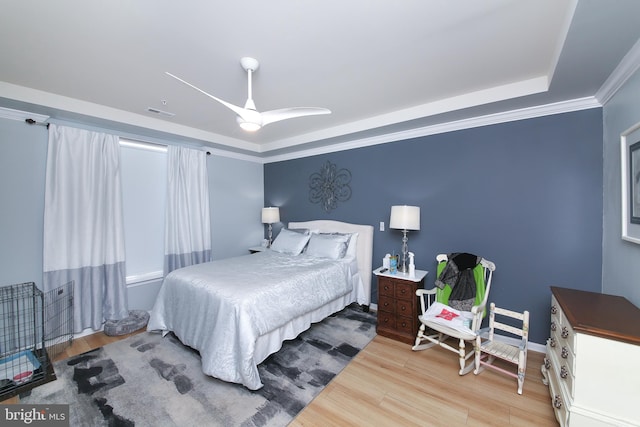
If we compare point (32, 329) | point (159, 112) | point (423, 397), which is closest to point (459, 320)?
point (423, 397)

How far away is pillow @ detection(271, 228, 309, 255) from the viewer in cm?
378

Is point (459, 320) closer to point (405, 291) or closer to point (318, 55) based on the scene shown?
point (405, 291)

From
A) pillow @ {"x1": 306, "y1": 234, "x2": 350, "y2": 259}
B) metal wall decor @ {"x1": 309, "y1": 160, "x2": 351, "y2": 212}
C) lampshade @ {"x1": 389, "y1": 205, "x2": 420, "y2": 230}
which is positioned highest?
metal wall decor @ {"x1": 309, "y1": 160, "x2": 351, "y2": 212}

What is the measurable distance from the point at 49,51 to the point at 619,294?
468cm

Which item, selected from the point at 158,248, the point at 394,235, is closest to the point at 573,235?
the point at 394,235

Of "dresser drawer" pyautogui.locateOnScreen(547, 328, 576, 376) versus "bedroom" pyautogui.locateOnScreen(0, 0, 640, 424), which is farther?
"bedroom" pyautogui.locateOnScreen(0, 0, 640, 424)

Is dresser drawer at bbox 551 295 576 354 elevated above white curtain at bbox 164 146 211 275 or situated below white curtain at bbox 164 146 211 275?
below

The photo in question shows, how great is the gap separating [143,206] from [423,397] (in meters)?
3.97

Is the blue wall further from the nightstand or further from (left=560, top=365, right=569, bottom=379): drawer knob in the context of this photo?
(left=560, top=365, right=569, bottom=379): drawer knob

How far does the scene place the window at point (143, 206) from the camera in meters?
3.42

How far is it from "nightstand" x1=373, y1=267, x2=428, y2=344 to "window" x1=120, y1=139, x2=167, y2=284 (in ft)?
10.4

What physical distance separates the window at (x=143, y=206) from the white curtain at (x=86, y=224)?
0.22m

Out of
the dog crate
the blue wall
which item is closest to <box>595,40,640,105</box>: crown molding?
the blue wall

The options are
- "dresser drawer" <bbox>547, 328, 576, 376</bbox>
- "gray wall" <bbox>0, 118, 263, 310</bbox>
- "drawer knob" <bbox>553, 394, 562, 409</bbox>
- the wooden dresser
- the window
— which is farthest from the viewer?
the window
